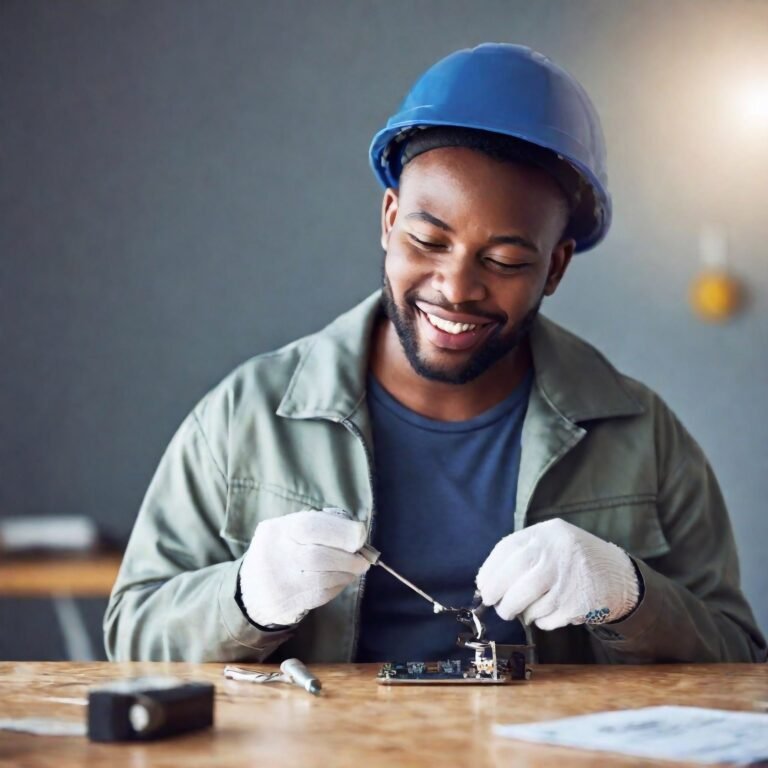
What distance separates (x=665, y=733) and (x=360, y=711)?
0.29 metres

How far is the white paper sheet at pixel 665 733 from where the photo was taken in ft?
3.10

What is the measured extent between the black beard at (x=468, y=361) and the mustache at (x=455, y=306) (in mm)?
16

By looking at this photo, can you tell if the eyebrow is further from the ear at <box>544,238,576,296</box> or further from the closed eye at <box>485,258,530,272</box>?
the ear at <box>544,238,576,296</box>

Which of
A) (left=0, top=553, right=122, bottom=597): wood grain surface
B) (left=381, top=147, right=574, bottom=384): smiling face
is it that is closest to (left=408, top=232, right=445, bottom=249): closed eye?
(left=381, top=147, right=574, bottom=384): smiling face

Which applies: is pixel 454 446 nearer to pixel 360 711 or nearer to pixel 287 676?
A: pixel 287 676

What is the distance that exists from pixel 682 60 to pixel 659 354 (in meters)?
0.76

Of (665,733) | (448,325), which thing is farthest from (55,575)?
(665,733)

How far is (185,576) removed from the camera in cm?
163

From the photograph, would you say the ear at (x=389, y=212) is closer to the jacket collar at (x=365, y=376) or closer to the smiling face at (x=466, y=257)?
the smiling face at (x=466, y=257)

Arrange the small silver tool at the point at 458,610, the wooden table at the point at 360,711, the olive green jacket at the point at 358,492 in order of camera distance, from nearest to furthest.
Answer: the wooden table at the point at 360,711 < the small silver tool at the point at 458,610 < the olive green jacket at the point at 358,492

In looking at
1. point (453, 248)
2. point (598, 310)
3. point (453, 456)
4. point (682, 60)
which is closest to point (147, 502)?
point (453, 456)

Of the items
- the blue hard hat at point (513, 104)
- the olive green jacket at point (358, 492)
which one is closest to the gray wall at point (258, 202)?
the olive green jacket at point (358, 492)

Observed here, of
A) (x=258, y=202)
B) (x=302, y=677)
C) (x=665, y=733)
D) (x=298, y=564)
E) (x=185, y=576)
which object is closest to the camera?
(x=665, y=733)

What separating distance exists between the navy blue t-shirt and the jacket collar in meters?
0.06
